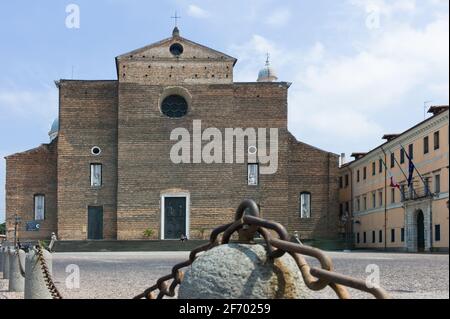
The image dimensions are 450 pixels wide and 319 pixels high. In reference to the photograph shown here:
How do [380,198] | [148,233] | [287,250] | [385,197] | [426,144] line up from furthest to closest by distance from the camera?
[148,233]
[380,198]
[385,197]
[426,144]
[287,250]

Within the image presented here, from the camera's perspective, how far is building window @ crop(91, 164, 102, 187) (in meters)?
41.8

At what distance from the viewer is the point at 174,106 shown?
42250mm

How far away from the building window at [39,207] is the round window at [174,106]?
32.3 ft

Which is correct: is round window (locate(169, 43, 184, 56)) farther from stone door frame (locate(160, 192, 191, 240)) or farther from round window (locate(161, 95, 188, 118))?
stone door frame (locate(160, 192, 191, 240))

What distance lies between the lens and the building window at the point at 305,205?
140ft

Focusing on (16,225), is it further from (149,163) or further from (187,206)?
(187,206)

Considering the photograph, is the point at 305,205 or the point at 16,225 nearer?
the point at 16,225

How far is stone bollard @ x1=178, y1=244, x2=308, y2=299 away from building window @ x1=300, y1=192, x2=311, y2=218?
4089 cm

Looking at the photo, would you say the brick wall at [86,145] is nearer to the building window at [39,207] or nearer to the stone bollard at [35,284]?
the building window at [39,207]

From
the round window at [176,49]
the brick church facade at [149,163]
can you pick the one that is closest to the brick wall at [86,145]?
the brick church facade at [149,163]

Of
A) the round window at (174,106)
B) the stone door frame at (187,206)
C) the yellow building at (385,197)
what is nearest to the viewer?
the yellow building at (385,197)

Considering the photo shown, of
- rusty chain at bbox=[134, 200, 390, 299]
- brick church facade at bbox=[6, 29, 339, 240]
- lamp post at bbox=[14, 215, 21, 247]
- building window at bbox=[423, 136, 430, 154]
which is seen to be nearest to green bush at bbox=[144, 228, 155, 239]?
brick church facade at bbox=[6, 29, 339, 240]

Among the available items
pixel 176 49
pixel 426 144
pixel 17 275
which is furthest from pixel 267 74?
pixel 17 275

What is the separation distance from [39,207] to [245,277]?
137 ft
